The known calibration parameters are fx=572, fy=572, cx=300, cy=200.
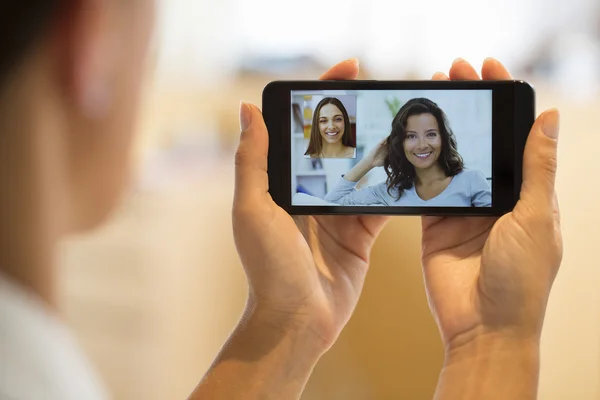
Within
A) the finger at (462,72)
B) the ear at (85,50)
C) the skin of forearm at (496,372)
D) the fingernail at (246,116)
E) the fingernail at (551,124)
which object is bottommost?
the skin of forearm at (496,372)

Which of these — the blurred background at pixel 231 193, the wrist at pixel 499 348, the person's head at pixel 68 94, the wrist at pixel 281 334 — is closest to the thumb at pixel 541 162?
the wrist at pixel 499 348

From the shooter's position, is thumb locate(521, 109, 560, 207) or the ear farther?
thumb locate(521, 109, 560, 207)

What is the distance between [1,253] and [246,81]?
36.6 inches

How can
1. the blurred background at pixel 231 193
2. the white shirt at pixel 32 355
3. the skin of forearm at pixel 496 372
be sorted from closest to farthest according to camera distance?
the white shirt at pixel 32 355
the skin of forearm at pixel 496 372
the blurred background at pixel 231 193

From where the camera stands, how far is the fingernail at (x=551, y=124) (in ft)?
2.02

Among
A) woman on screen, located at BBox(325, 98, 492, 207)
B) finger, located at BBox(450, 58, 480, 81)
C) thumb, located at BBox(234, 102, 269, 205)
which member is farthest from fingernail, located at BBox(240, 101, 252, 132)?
finger, located at BBox(450, 58, 480, 81)

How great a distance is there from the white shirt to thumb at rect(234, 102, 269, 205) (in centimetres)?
27

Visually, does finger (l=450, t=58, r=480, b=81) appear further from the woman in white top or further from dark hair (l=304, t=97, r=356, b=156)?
dark hair (l=304, t=97, r=356, b=156)

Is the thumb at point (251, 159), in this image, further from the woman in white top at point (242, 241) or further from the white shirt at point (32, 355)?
the white shirt at point (32, 355)

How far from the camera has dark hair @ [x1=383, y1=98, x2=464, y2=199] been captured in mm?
658

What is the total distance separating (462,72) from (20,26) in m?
0.48

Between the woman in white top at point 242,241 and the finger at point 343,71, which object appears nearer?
the woman in white top at point 242,241

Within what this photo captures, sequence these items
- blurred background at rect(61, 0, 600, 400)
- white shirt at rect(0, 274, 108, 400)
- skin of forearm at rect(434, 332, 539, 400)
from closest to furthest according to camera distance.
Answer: white shirt at rect(0, 274, 108, 400)
skin of forearm at rect(434, 332, 539, 400)
blurred background at rect(61, 0, 600, 400)

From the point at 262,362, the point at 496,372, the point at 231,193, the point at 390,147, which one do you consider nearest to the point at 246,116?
the point at 390,147
